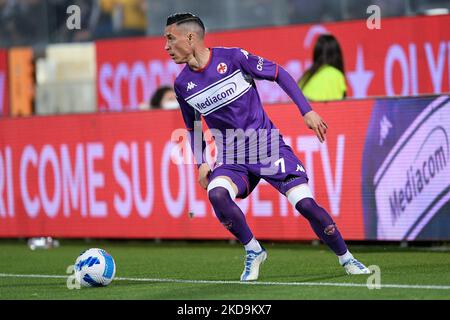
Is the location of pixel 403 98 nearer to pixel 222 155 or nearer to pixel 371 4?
pixel 222 155

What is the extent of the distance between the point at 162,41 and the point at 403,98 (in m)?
6.23

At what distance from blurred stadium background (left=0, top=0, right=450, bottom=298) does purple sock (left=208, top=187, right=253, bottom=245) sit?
209cm

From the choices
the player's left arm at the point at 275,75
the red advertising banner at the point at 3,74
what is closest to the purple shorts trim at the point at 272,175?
the player's left arm at the point at 275,75

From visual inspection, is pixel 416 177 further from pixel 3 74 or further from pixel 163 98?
pixel 3 74

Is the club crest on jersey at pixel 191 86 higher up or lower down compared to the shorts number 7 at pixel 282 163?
higher up

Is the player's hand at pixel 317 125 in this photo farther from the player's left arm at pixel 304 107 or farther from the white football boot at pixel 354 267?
the white football boot at pixel 354 267

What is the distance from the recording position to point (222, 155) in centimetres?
907

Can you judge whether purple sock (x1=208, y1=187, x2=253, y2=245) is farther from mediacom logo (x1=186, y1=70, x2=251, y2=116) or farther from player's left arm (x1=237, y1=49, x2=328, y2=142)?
player's left arm (x1=237, y1=49, x2=328, y2=142)

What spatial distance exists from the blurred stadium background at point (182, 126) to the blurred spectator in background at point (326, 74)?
31cm

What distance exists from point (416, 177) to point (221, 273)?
8.18ft

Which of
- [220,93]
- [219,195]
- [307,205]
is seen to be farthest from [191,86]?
[307,205]

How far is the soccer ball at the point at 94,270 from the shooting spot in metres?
8.60
